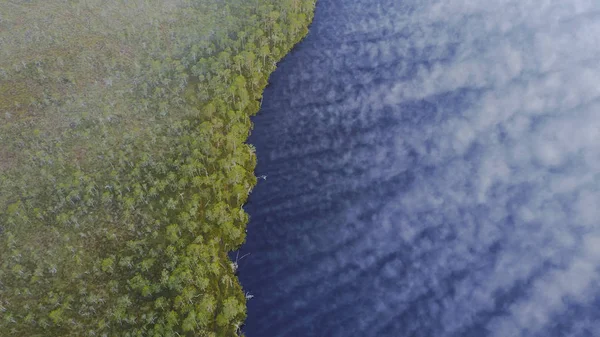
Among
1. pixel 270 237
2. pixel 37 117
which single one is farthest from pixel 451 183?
pixel 37 117

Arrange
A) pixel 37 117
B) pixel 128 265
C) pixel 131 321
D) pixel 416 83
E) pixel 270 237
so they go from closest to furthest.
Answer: pixel 131 321 < pixel 128 265 < pixel 270 237 < pixel 37 117 < pixel 416 83

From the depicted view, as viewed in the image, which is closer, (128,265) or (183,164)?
(128,265)

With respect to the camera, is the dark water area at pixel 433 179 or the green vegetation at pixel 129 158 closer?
the green vegetation at pixel 129 158

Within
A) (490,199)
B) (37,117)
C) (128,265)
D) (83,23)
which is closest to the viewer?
(128,265)

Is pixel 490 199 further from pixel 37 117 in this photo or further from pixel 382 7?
pixel 37 117
